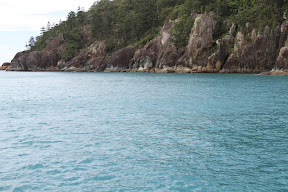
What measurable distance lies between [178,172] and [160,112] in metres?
11.7

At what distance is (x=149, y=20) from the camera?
10300 centimetres

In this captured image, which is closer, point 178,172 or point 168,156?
point 178,172

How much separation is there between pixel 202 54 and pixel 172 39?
43.3ft

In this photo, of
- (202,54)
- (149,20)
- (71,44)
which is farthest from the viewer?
(71,44)

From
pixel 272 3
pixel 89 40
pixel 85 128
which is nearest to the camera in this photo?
pixel 85 128

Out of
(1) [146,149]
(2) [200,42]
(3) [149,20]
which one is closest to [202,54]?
(2) [200,42]

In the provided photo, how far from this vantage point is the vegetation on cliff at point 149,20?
6931cm

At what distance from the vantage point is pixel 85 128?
16969mm

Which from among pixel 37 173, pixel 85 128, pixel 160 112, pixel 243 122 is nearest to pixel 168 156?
pixel 37 173

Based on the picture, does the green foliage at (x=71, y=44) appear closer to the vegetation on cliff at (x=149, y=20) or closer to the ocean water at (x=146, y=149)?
the vegetation on cliff at (x=149, y=20)

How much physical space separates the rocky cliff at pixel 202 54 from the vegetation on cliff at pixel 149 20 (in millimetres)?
2941

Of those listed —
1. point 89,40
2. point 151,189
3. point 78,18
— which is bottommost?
point 151,189

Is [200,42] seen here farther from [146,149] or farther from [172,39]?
[146,149]

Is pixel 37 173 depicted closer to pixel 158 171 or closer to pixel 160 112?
pixel 158 171
